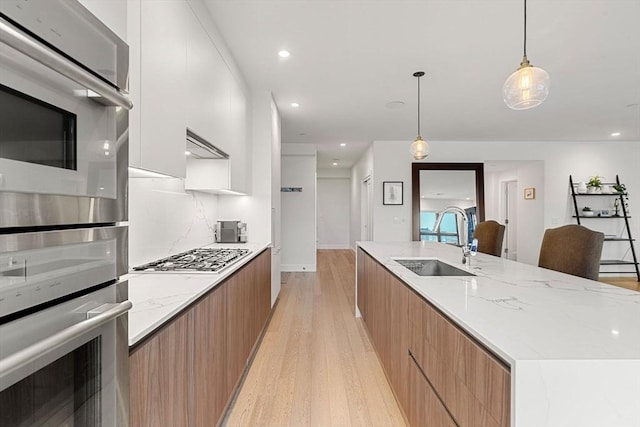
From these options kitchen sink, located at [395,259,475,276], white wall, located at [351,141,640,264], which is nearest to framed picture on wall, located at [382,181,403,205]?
white wall, located at [351,141,640,264]

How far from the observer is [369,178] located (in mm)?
6969

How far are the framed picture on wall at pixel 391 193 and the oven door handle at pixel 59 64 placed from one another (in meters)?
5.86

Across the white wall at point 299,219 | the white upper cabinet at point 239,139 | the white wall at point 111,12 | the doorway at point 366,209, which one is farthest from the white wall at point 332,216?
the white wall at point 111,12

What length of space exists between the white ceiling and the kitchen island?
6.09ft

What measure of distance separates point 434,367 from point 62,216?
131 centimetres

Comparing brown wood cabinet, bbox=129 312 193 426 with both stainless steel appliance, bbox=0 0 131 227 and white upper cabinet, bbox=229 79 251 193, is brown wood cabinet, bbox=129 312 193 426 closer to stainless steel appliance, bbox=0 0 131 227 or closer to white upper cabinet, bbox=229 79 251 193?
stainless steel appliance, bbox=0 0 131 227

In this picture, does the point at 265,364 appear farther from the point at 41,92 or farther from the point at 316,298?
the point at 41,92

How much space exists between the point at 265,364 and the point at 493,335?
2054 millimetres

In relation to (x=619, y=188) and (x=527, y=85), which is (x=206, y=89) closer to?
(x=527, y=85)

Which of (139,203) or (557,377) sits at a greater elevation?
(139,203)

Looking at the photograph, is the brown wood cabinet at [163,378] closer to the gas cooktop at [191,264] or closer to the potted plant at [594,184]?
the gas cooktop at [191,264]

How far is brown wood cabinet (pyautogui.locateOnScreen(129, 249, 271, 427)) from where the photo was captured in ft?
3.13

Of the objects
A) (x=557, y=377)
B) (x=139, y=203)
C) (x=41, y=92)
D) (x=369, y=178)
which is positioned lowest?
(x=557, y=377)

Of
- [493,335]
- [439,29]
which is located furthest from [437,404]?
[439,29]
